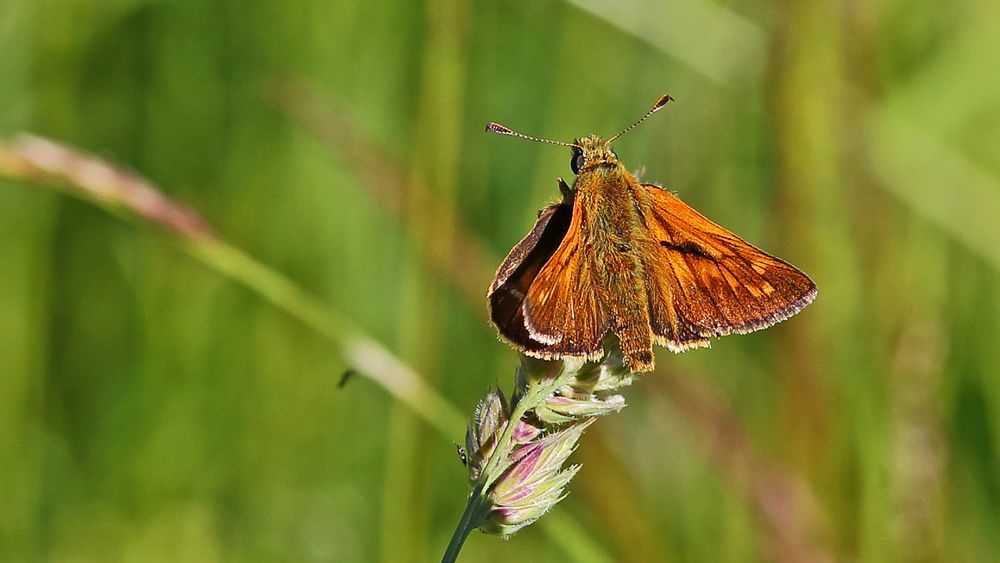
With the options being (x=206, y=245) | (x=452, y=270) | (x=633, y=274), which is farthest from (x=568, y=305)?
(x=452, y=270)

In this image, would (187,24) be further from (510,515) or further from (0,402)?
(510,515)

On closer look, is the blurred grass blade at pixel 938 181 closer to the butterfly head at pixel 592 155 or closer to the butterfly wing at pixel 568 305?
the butterfly head at pixel 592 155

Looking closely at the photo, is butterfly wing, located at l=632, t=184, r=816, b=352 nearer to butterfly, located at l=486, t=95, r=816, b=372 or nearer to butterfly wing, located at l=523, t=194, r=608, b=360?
butterfly, located at l=486, t=95, r=816, b=372

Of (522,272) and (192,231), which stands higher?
(522,272)

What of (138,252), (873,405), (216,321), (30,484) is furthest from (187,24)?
(873,405)

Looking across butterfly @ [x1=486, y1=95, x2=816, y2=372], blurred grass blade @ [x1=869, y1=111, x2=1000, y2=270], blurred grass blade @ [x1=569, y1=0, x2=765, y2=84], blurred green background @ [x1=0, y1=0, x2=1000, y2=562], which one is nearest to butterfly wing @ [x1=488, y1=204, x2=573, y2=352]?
butterfly @ [x1=486, y1=95, x2=816, y2=372]

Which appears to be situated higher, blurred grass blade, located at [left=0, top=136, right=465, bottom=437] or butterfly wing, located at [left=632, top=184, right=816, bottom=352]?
butterfly wing, located at [left=632, top=184, right=816, bottom=352]

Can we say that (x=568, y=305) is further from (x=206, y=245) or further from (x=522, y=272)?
(x=206, y=245)

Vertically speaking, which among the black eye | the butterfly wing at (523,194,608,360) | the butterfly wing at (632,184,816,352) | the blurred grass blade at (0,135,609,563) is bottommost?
the blurred grass blade at (0,135,609,563)
